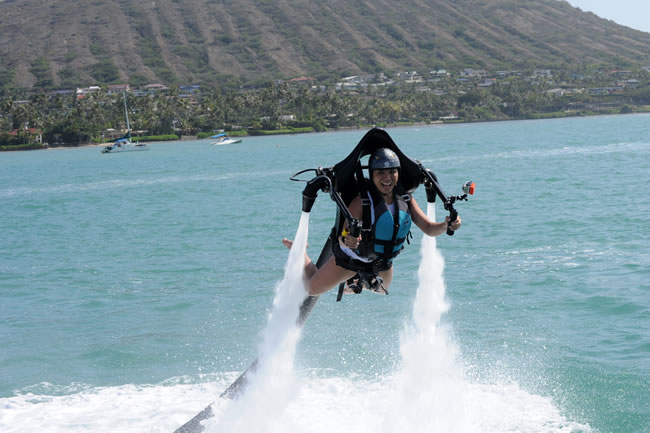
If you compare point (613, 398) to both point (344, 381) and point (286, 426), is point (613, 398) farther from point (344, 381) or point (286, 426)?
point (286, 426)

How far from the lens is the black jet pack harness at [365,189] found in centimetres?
718

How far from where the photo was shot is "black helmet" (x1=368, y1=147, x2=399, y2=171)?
7234 mm

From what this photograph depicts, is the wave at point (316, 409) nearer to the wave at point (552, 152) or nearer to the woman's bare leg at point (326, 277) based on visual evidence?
the woman's bare leg at point (326, 277)

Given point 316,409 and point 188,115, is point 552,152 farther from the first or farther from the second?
point 188,115

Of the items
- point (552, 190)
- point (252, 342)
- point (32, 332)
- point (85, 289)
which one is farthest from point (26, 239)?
point (552, 190)

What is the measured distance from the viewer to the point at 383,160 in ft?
23.8

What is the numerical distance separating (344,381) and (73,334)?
234 inches

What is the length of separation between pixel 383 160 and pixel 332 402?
12.0 feet

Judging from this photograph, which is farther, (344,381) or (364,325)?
(364,325)

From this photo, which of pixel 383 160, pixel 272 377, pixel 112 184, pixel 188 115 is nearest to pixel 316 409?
pixel 272 377

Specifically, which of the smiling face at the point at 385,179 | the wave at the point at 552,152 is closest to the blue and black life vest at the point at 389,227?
the smiling face at the point at 385,179

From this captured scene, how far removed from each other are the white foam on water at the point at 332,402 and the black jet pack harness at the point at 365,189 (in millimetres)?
440

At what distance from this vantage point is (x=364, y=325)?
1313cm

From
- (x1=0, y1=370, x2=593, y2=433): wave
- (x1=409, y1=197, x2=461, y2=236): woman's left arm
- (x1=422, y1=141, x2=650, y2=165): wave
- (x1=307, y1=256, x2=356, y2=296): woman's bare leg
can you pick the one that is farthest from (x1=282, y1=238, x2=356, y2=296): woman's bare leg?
(x1=422, y1=141, x2=650, y2=165): wave
